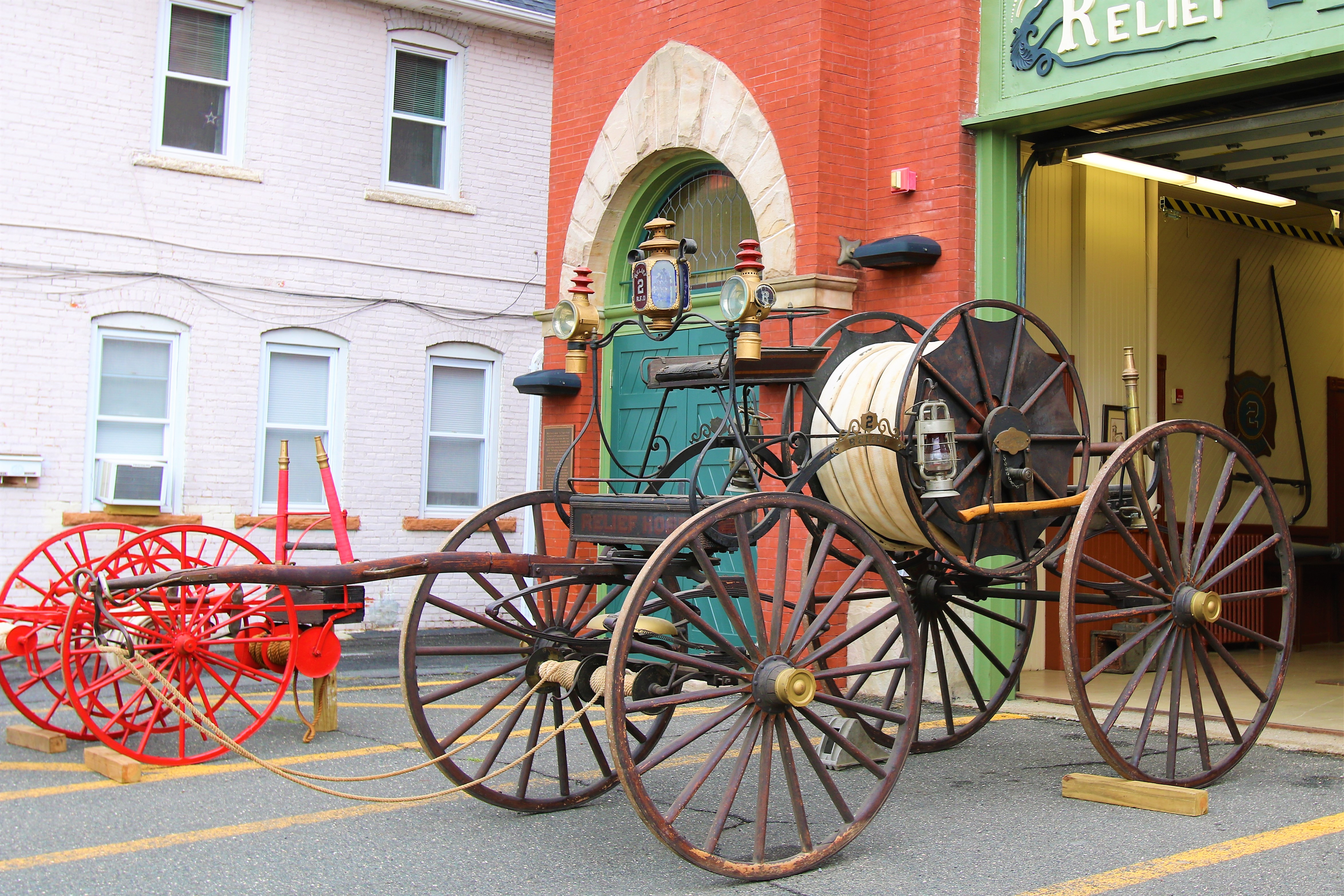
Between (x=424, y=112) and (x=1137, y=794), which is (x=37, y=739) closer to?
(x=1137, y=794)

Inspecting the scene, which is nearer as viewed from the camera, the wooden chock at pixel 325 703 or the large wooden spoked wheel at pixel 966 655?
the large wooden spoked wheel at pixel 966 655

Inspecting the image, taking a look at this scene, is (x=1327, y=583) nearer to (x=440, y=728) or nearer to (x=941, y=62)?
(x=941, y=62)

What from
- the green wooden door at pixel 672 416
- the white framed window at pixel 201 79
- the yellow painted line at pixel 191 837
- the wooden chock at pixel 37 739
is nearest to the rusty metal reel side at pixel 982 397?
the yellow painted line at pixel 191 837

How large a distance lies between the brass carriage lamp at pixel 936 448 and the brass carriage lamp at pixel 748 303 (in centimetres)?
86

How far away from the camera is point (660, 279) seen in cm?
560

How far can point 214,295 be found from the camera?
532 inches

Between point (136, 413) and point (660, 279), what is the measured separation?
30.3 feet

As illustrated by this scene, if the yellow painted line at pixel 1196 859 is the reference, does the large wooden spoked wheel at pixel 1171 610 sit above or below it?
above

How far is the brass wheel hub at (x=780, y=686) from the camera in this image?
4.95m

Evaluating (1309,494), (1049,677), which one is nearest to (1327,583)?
(1309,494)

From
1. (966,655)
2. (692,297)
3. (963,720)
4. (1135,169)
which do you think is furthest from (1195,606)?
(1135,169)

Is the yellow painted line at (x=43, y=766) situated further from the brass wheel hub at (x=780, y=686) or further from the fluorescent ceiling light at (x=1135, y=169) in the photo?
the fluorescent ceiling light at (x=1135, y=169)

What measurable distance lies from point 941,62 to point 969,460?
4.00 meters

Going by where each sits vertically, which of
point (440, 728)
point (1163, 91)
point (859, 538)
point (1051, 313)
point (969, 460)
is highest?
point (1163, 91)
